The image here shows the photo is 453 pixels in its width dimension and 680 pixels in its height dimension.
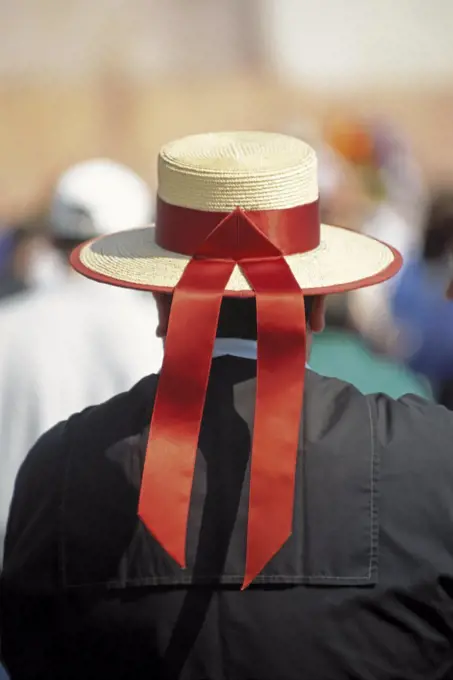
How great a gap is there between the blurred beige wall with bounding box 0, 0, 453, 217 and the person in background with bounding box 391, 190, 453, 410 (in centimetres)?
752

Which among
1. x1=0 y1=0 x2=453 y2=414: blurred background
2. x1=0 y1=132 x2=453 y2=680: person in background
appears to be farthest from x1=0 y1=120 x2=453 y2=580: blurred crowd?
x1=0 y1=0 x2=453 y2=414: blurred background

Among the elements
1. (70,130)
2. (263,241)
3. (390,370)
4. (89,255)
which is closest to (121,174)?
(390,370)

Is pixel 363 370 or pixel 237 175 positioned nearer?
pixel 237 175

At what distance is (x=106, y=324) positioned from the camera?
8.67ft

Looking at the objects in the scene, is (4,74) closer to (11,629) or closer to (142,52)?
(142,52)

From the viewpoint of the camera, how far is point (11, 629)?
1.60 m

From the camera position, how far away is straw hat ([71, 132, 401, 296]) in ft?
5.60

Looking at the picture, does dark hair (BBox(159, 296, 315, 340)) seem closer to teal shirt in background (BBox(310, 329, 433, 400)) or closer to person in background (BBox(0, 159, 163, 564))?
person in background (BBox(0, 159, 163, 564))

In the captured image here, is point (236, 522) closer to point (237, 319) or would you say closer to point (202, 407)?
point (202, 407)

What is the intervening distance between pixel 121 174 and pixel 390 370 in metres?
1.10

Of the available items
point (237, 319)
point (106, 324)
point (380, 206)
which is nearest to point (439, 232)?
point (106, 324)

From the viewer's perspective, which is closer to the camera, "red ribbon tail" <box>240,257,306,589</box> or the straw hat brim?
"red ribbon tail" <box>240,257,306,589</box>

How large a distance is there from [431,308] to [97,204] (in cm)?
108

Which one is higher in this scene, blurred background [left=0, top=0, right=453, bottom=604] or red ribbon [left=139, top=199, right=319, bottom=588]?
red ribbon [left=139, top=199, right=319, bottom=588]
